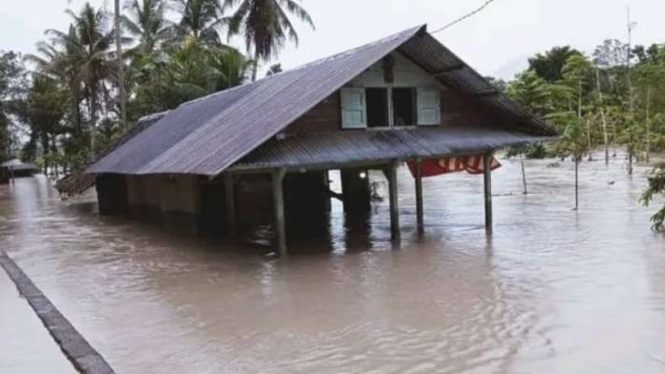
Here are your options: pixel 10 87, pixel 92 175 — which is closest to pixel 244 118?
pixel 92 175

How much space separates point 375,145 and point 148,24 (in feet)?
85.2

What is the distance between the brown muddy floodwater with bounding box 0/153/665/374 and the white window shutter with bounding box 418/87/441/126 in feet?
7.48

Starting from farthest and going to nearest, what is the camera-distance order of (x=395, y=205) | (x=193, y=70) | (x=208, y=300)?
(x=193, y=70) → (x=395, y=205) → (x=208, y=300)

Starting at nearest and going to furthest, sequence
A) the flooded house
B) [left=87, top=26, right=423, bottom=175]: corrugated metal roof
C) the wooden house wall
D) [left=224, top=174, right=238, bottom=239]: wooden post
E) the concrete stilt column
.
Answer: [left=87, top=26, right=423, bottom=175]: corrugated metal roof
the flooded house
the wooden house wall
[left=224, top=174, right=238, bottom=239]: wooden post
the concrete stilt column

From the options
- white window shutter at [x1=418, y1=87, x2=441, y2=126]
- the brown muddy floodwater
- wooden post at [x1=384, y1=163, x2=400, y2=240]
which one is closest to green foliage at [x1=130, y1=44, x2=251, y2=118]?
the brown muddy floodwater

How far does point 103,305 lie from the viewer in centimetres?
→ 892

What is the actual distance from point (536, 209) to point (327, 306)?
34.1ft

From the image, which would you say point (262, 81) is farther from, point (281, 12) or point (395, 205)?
point (281, 12)

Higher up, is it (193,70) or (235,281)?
(193,70)

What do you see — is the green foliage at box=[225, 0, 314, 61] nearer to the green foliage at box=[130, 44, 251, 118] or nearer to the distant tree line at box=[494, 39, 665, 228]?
the green foliage at box=[130, 44, 251, 118]

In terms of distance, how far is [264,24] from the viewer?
2766 centimetres

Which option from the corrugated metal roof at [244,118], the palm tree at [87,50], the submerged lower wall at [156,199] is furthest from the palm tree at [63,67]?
the corrugated metal roof at [244,118]

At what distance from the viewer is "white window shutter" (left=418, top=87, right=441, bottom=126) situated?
13.0m


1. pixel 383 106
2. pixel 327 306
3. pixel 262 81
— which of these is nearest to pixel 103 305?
pixel 327 306
